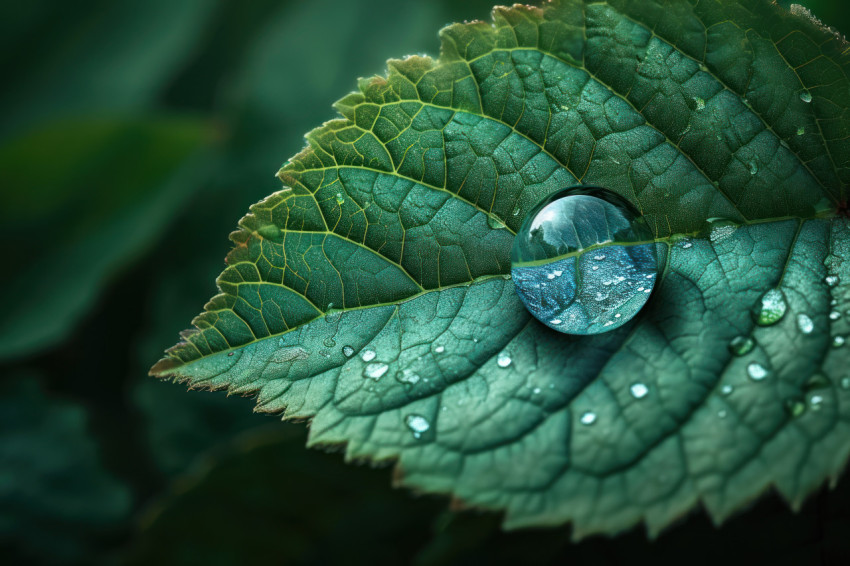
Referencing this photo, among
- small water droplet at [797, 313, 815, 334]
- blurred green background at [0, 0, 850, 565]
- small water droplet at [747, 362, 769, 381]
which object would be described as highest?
small water droplet at [797, 313, 815, 334]

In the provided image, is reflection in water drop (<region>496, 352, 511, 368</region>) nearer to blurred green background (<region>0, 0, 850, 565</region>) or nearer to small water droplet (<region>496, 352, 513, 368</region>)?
small water droplet (<region>496, 352, 513, 368</region>)

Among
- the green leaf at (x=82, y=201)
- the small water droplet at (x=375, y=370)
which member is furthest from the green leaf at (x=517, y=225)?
the green leaf at (x=82, y=201)

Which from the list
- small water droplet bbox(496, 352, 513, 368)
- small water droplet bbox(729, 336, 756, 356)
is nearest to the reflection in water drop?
small water droplet bbox(496, 352, 513, 368)

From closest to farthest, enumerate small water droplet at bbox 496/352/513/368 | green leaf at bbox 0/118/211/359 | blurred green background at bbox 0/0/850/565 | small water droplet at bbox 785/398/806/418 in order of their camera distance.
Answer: small water droplet at bbox 785/398/806/418, small water droplet at bbox 496/352/513/368, blurred green background at bbox 0/0/850/565, green leaf at bbox 0/118/211/359

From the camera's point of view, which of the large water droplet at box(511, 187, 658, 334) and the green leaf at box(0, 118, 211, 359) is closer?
the large water droplet at box(511, 187, 658, 334)

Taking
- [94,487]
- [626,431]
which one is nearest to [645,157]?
[626,431]

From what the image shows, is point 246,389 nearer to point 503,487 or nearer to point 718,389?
point 503,487

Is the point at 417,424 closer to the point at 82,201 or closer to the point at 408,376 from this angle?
the point at 408,376
